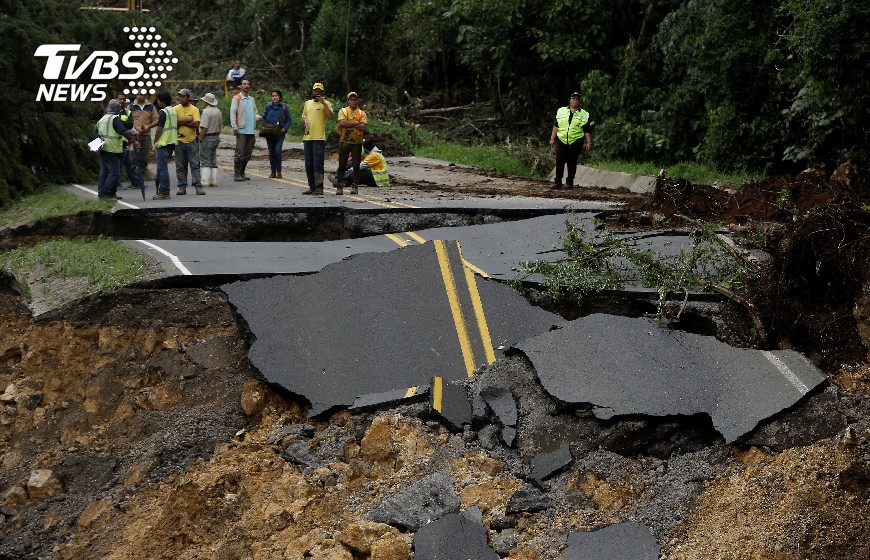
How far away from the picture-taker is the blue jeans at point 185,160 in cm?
2002

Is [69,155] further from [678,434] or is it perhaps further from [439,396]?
[678,434]

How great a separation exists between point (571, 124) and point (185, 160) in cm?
718

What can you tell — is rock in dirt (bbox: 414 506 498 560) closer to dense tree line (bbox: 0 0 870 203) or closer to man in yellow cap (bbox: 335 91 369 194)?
man in yellow cap (bbox: 335 91 369 194)

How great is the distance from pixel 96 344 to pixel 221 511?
3.70 m

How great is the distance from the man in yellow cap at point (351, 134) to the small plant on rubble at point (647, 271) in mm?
7455

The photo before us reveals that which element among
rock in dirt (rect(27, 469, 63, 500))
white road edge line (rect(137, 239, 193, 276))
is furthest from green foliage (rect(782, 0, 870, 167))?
rock in dirt (rect(27, 469, 63, 500))

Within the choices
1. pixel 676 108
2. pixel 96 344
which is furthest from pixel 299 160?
pixel 96 344

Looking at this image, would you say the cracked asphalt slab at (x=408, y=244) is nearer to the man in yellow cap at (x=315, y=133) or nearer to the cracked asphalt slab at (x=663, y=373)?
the cracked asphalt slab at (x=663, y=373)

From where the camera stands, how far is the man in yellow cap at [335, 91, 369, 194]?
63.1 ft

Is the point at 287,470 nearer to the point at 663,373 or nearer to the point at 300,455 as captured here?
the point at 300,455

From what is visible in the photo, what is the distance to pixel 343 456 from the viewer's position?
30.1 ft

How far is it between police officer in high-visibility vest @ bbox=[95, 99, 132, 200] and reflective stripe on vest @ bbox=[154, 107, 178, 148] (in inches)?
21.6

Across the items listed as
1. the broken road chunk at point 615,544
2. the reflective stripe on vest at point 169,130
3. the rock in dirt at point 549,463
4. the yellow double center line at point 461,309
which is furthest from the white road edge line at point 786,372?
the reflective stripe on vest at point 169,130

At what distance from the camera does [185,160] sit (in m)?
20.2
